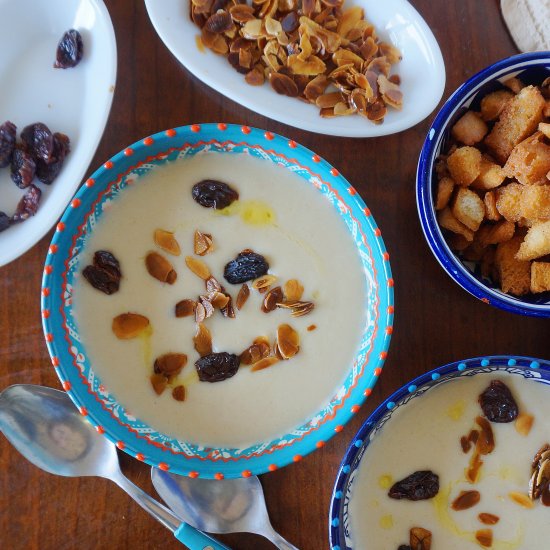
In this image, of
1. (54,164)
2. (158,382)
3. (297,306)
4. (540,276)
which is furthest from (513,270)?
(54,164)

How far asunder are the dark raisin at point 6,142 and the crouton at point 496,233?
660mm

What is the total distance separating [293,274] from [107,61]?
389 mm

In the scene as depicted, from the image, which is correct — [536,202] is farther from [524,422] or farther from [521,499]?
[521,499]

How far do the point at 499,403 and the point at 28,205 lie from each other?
70cm

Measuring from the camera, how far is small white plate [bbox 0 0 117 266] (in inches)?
33.0

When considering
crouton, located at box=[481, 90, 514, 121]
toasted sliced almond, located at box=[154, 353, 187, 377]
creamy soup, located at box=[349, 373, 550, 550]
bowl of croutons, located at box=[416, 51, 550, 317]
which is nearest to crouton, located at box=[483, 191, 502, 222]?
bowl of croutons, located at box=[416, 51, 550, 317]

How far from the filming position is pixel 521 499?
875 millimetres

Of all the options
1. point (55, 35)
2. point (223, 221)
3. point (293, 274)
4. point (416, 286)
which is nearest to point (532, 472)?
point (416, 286)

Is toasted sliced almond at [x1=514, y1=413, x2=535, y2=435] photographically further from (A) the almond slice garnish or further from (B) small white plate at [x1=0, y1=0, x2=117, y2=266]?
(B) small white plate at [x1=0, y1=0, x2=117, y2=266]

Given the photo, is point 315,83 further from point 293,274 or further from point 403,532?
point 403,532

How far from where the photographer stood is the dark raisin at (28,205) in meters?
0.84

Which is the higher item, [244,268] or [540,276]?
[540,276]

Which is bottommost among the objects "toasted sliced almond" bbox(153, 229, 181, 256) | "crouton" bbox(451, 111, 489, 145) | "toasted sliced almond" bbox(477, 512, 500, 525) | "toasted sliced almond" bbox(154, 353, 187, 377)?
"toasted sliced almond" bbox(477, 512, 500, 525)

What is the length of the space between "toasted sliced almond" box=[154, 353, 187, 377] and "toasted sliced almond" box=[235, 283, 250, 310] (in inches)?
3.9
